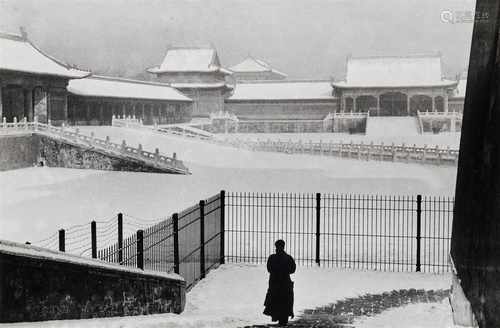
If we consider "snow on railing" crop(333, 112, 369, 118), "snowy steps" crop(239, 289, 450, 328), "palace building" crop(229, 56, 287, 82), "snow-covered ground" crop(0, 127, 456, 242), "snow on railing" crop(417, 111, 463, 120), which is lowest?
"snow-covered ground" crop(0, 127, 456, 242)

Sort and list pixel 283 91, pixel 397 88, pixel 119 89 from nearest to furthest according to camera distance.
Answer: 1. pixel 119 89
2. pixel 397 88
3. pixel 283 91

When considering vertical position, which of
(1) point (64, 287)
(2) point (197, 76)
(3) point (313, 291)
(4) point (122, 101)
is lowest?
(3) point (313, 291)

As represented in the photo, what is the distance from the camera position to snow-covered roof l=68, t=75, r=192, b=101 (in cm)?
3428

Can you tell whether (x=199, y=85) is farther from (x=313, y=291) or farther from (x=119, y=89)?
(x=313, y=291)

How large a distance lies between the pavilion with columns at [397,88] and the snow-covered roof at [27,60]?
2254 cm

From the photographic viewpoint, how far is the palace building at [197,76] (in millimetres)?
49062

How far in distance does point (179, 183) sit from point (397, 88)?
87.8ft

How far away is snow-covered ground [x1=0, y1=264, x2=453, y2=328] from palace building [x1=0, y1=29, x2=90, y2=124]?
718 inches

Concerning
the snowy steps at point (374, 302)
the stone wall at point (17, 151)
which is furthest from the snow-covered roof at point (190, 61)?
the snowy steps at point (374, 302)

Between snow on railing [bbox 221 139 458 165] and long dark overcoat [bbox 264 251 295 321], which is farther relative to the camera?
snow on railing [bbox 221 139 458 165]

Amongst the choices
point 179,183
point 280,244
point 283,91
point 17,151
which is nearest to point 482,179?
point 280,244

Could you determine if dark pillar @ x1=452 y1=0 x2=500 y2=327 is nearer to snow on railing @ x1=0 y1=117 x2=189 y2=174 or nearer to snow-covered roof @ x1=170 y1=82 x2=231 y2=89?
snow on railing @ x1=0 y1=117 x2=189 y2=174

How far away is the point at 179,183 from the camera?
24.5 metres

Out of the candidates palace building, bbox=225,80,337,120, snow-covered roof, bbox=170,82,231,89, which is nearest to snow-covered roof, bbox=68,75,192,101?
snow-covered roof, bbox=170,82,231,89
